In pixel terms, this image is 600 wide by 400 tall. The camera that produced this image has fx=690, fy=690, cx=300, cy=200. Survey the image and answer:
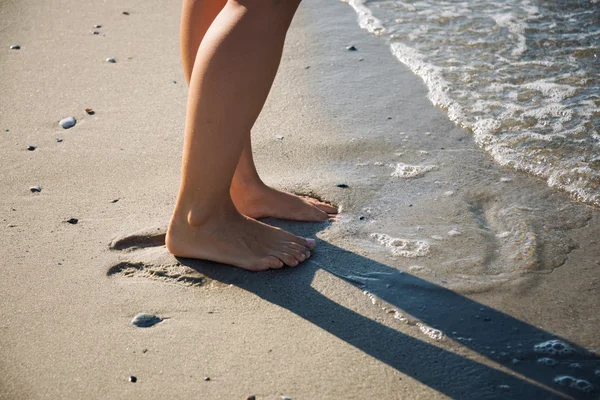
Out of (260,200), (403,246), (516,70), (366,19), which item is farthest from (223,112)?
(366,19)

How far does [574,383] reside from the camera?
174 cm

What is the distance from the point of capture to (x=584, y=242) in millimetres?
2354

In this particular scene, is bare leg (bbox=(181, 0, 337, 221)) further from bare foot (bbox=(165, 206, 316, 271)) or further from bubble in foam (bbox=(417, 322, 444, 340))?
bubble in foam (bbox=(417, 322, 444, 340))

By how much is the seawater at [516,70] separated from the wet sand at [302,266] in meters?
0.14

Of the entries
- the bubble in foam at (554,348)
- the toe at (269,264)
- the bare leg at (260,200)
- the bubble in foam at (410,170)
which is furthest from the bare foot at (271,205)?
the bubble in foam at (554,348)

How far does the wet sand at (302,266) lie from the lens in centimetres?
177

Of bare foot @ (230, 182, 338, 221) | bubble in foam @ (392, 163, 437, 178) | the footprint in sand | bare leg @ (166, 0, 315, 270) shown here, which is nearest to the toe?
bare leg @ (166, 0, 315, 270)

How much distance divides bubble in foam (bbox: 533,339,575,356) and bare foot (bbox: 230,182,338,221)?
90 centimetres

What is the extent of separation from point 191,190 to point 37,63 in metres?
1.99

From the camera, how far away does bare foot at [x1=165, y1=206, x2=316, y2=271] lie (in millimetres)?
2174

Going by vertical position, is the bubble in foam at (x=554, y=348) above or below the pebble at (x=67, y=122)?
below

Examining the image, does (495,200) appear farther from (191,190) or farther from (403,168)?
(191,190)

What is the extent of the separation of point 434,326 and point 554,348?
320 mm

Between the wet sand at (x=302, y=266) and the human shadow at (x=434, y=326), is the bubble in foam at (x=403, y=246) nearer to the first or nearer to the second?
the wet sand at (x=302, y=266)
